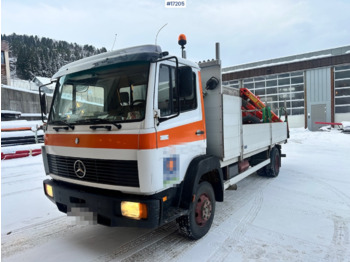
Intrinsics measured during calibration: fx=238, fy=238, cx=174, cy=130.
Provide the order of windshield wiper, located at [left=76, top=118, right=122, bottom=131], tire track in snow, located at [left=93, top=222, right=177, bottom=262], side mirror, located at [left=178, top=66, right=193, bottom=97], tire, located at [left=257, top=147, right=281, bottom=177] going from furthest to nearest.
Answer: tire, located at [left=257, top=147, right=281, bottom=177], tire track in snow, located at [left=93, top=222, right=177, bottom=262], side mirror, located at [left=178, top=66, right=193, bottom=97], windshield wiper, located at [left=76, top=118, right=122, bottom=131]

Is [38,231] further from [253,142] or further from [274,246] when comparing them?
[253,142]

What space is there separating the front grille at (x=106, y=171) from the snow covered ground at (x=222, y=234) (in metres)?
0.67

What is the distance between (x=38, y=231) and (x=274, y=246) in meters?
3.39

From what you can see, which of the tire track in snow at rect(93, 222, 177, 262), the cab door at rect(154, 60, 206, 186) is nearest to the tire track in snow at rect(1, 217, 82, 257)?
the tire track in snow at rect(93, 222, 177, 262)

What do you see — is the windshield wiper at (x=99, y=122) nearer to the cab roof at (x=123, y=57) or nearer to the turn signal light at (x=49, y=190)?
the cab roof at (x=123, y=57)

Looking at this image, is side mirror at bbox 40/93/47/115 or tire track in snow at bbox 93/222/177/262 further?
side mirror at bbox 40/93/47/115

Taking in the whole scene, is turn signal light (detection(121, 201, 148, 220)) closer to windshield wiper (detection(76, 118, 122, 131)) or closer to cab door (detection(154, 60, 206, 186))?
cab door (detection(154, 60, 206, 186))

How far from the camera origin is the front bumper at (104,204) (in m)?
2.48

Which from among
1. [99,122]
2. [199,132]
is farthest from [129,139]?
[199,132]

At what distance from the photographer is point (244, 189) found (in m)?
5.57

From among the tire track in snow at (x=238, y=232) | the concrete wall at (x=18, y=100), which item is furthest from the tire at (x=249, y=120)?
the concrete wall at (x=18, y=100)

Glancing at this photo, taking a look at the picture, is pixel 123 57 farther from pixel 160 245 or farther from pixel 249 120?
pixel 249 120

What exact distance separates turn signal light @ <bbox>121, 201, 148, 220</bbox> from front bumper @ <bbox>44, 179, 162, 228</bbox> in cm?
3

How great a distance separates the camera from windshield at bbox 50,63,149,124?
265cm
